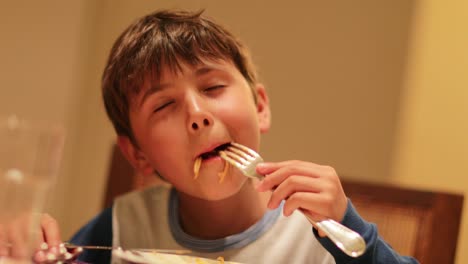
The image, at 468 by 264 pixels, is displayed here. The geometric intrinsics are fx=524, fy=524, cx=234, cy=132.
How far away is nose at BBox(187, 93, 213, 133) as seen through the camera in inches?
31.1

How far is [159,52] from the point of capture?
2.85 ft

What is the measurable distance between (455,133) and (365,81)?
34cm

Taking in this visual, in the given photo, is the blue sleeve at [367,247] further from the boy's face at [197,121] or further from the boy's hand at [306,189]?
the boy's face at [197,121]

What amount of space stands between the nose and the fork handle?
27 cm

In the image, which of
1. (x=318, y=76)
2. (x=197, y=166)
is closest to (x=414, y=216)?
(x=197, y=166)

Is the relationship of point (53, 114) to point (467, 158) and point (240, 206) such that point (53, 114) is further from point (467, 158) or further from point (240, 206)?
point (467, 158)

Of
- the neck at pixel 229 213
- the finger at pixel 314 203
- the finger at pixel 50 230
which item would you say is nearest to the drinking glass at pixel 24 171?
the finger at pixel 50 230

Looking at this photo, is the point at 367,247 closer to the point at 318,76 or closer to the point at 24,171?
the point at 24,171

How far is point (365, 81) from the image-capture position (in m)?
1.57

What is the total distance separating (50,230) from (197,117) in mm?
264

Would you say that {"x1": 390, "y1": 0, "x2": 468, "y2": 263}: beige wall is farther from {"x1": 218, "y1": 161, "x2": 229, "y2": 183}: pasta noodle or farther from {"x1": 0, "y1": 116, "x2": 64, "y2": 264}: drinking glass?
{"x1": 0, "y1": 116, "x2": 64, "y2": 264}: drinking glass

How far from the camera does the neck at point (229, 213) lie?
0.96 meters

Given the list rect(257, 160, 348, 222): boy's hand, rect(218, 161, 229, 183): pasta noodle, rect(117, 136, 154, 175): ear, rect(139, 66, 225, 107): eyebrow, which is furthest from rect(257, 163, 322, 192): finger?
rect(117, 136, 154, 175): ear

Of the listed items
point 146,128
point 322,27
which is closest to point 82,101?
point 322,27
